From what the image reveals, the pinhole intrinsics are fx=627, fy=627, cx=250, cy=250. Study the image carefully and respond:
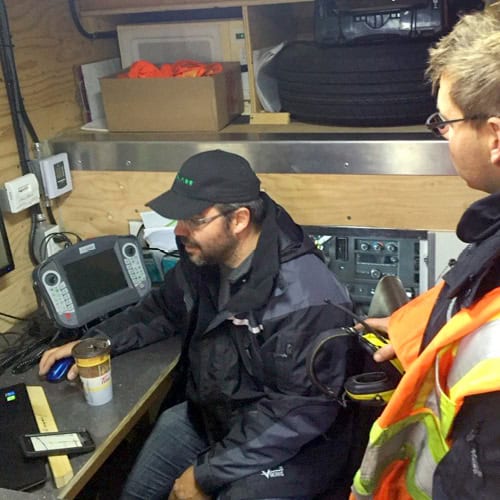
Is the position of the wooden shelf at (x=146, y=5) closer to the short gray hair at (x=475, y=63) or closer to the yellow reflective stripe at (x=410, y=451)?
the short gray hair at (x=475, y=63)

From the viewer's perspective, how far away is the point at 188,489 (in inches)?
55.3

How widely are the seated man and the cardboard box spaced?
0.40 m

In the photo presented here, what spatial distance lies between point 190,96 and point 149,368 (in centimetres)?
80

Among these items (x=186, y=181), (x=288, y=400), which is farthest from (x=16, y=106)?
(x=288, y=400)

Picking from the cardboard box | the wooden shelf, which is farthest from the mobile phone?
the wooden shelf

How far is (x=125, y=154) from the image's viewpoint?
6.05 feet

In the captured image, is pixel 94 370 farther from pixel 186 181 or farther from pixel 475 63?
pixel 475 63

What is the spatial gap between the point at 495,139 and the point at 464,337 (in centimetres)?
25

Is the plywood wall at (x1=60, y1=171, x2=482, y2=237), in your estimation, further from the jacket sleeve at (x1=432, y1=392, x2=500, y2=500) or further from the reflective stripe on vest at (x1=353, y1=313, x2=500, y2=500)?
the jacket sleeve at (x1=432, y1=392, x2=500, y2=500)

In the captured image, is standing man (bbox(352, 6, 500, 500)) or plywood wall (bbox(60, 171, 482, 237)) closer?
standing man (bbox(352, 6, 500, 500))

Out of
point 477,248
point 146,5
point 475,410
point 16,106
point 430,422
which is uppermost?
point 146,5

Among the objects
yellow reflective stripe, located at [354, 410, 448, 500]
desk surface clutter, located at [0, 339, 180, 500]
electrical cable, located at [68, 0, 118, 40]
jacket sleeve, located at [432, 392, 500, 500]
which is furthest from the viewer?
electrical cable, located at [68, 0, 118, 40]

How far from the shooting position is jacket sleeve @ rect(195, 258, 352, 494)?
1.34m

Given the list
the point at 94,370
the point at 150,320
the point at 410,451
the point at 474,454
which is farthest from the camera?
the point at 150,320
